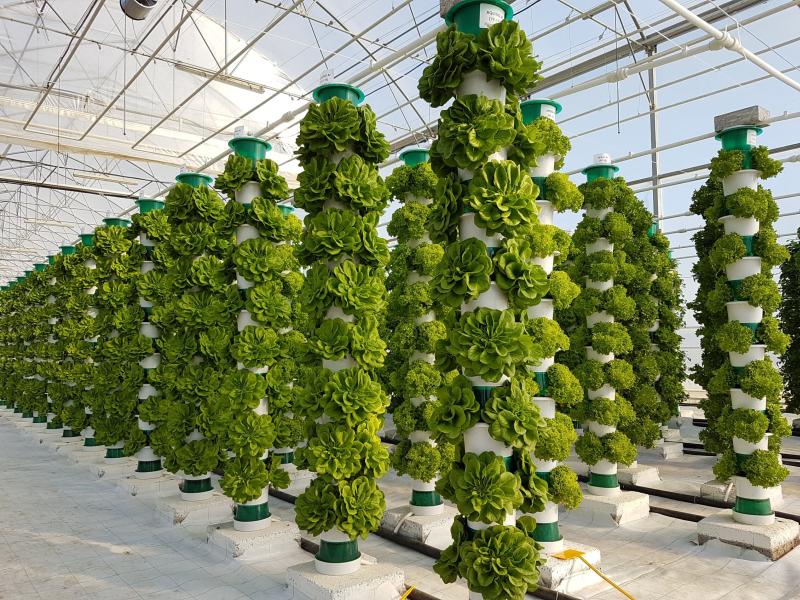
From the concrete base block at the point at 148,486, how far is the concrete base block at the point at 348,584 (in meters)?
3.85

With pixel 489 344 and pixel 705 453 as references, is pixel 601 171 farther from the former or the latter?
pixel 705 453

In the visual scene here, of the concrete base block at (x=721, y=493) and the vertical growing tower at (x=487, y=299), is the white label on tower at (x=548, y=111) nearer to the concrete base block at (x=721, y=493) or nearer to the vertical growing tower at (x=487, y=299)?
the vertical growing tower at (x=487, y=299)

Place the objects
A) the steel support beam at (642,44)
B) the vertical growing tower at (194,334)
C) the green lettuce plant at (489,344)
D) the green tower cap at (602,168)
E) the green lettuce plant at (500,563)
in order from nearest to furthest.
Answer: the green lettuce plant at (500,563) → the green lettuce plant at (489,344) → the vertical growing tower at (194,334) → the green tower cap at (602,168) → the steel support beam at (642,44)

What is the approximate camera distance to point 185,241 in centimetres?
673

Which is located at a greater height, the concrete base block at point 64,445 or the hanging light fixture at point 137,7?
the hanging light fixture at point 137,7

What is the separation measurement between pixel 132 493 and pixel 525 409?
6740 millimetres

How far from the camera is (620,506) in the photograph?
21.4 feet

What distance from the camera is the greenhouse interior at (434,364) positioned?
11.2 feet

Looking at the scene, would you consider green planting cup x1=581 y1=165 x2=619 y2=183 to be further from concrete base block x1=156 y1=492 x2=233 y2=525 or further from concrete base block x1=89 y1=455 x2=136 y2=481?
concrete base block x1=89 y1=455 x2=136 y2=481

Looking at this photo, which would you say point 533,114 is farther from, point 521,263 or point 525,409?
point 525,409

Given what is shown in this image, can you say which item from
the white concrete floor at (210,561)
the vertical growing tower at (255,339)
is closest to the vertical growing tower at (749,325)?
the white concrete floor at (210,561)

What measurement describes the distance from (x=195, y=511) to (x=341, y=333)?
3.65 metres

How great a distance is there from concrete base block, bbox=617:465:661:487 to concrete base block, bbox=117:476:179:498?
609cm

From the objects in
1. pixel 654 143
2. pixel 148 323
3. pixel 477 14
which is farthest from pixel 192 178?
pixel 654 143
